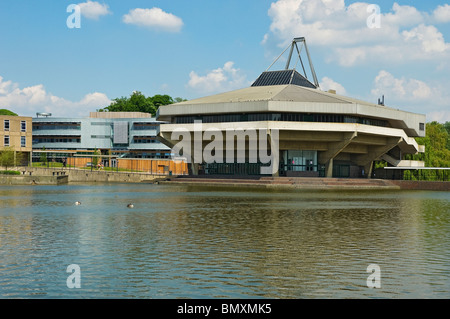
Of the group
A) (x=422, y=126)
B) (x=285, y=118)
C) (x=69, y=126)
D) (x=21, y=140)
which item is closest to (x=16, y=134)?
(x=21, y=140)

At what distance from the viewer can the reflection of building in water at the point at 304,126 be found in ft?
310

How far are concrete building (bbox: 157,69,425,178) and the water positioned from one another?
58.2 metres

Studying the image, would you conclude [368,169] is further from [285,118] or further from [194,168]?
[194,168]

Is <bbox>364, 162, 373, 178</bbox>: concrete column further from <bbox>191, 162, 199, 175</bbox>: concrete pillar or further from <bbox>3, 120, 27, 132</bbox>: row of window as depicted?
<bbox>3, 120, 27, 132</bbox>: row of window

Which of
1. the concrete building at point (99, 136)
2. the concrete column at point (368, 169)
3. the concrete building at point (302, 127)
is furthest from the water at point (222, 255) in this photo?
the concrete building at point (99, 136)

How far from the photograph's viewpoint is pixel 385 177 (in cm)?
11231

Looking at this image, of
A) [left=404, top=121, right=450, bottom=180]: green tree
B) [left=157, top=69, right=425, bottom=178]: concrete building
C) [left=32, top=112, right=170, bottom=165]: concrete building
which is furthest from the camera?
[left=32, top=112, right=170, bottom=165]: concrete building

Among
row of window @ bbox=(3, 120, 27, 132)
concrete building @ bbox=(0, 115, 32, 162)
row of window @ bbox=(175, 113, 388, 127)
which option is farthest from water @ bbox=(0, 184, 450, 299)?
row of window @ bbox=(3, 120, 27, 132)

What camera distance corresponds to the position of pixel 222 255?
70.3ft

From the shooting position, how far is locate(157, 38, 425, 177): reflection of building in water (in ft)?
310

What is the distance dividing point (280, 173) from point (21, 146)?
6232cm

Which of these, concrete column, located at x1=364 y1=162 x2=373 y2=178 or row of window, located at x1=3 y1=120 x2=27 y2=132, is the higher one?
row of window, located at x1=3 y1=120 x2=27 y2=132

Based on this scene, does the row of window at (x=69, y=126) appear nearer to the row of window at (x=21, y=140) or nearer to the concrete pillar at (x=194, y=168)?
the row of window at (x=21, y=140)

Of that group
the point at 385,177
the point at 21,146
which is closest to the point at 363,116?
the point at 385,177
